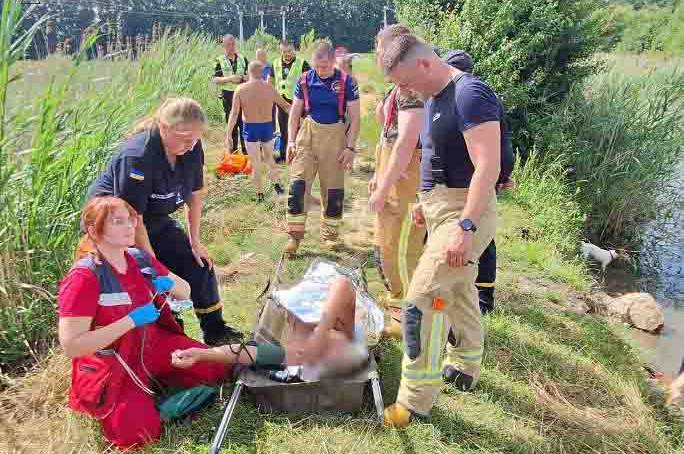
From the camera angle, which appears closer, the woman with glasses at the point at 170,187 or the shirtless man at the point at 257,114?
the woman with glasses at the point at 170,187

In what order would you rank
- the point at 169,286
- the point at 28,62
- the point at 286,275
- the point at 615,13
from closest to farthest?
1. the point at 169,286
2. the point at 28,62
3. the point at 286,275
4. the point at 615,13

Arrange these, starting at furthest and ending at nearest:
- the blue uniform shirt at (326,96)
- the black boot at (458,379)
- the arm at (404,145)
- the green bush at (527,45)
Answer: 1. the green bush at (527,45)
2. the blue uniform shirt at (326,96)
3. the arm at (404,145)
4. the black boot at (458,379)

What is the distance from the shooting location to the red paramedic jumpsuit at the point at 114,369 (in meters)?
2.44

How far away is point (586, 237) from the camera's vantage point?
289 inches

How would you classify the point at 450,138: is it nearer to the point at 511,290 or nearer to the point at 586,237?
the point at 511,290

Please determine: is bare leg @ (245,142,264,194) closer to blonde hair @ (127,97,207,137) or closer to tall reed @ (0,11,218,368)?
tall reed @ (0,11,218,368)

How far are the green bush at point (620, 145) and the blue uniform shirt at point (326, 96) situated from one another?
3523 mm

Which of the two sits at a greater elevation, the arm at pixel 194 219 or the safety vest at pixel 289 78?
the safety vest at pixel 289 78

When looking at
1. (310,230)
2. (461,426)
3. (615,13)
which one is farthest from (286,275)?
(615,13)

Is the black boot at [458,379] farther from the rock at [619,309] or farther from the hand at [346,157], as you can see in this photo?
the rock at [619,309]

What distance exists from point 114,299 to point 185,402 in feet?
2.26

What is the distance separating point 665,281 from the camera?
6652 mm

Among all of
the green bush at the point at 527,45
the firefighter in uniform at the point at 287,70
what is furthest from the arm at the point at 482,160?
the firefighter in uniform at the point at 287,70

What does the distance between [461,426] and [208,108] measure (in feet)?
32.9
